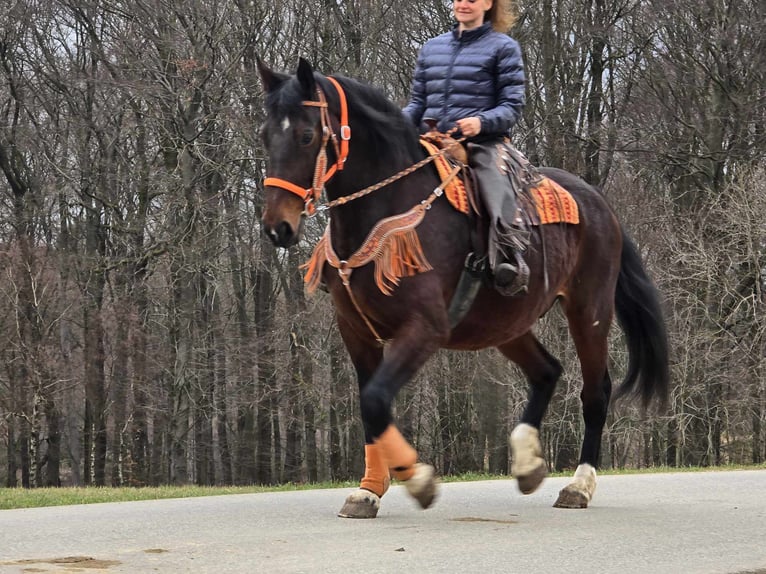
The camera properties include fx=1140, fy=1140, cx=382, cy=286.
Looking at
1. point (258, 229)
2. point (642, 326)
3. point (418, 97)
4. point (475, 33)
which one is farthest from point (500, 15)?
point (258, 229)

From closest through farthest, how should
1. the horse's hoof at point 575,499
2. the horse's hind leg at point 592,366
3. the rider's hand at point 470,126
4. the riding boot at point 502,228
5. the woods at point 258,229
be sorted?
the riding boot at point 502,228, the rider's hand at point 470,126, the horse's hoof at point 575,499, the horse's hind leg at point 592,366, the woods at point 258,229

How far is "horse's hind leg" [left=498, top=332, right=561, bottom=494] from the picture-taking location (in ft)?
24.1

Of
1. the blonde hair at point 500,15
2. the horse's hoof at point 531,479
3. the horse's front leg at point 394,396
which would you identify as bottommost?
the horse's hoof at point 531,479

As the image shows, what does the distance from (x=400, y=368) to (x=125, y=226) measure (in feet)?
79.7

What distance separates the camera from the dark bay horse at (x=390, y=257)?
20.1 ft

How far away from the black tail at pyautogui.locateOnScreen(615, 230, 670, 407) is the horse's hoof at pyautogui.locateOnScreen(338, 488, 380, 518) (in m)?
2.76

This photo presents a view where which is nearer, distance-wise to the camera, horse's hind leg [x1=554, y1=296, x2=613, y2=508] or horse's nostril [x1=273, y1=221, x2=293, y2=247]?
horse's nostril [x1=273, y1=221, x2=293, y2=247]

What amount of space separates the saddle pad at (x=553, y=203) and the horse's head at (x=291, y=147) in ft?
6.65

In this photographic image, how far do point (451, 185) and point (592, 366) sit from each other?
92.5 inches

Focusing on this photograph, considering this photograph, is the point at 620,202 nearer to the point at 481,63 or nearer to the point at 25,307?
the point at 25,307

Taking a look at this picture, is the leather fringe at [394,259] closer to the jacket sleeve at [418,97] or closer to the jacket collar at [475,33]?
the jacket sleeve at [418,97]

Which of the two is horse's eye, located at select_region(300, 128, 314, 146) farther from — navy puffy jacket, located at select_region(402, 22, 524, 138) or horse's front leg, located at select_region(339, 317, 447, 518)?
navy puffy jacket, located at select_region(402, 22, 524, 138)

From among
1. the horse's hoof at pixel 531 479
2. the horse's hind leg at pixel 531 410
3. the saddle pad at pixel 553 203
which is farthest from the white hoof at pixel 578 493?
the saddle pad at pixel 553 203

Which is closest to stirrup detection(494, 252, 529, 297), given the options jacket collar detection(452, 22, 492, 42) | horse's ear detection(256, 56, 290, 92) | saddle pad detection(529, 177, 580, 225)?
saddle pad detection(529, 177, 580, 225)
